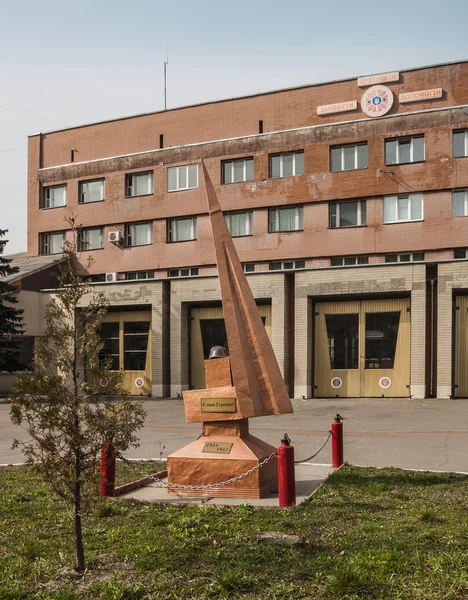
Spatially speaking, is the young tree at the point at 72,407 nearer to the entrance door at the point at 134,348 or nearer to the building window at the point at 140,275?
the entrance door at the point at 134,348

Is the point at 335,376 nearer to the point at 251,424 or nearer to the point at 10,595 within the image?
the point at 251,424

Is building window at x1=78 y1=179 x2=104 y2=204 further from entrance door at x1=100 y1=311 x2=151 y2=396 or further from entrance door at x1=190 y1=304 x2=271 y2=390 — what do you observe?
entrance door at x1=190 y1=304 x2=271 y2=390

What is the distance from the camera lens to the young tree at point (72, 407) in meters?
6.33

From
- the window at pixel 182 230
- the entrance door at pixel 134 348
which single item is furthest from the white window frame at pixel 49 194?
the entrance door at pixel 134 348

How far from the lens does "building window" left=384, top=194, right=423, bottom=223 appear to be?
101 ft

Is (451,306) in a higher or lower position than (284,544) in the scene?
higher

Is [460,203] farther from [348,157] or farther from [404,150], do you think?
[348,157]

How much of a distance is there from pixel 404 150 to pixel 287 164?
18.4ft

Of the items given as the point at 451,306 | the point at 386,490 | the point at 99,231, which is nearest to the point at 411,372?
the point at 451,306

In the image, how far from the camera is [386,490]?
9883 mm

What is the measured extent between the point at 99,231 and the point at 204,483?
98.9 ft

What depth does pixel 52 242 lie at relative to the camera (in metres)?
40.7

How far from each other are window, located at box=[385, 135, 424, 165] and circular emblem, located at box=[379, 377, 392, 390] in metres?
10.2

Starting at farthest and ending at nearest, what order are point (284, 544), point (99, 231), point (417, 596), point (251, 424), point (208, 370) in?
point (99, 231)
point (251, 424)
point (208, 370)
point (284, 544)
point (417, 596)
